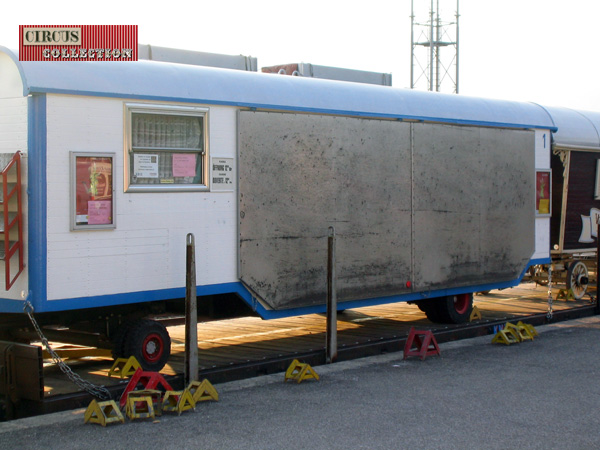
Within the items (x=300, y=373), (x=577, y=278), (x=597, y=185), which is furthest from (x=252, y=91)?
(x=577, y=278)

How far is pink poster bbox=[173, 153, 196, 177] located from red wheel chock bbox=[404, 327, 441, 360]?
10.2ft

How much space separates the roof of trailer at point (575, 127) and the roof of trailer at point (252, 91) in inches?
53.9

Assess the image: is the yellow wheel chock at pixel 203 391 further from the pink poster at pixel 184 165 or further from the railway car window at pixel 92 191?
the pink poster at pixel 184 165

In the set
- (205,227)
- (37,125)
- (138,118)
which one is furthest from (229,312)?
(37,125)

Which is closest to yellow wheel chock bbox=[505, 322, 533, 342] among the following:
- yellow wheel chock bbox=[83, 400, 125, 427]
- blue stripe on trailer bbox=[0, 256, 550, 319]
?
blue stripe on trailer bbox=[0, 256, 550, 319]

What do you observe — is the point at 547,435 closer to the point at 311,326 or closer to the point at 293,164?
the point at 293,164

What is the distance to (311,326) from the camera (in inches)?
455

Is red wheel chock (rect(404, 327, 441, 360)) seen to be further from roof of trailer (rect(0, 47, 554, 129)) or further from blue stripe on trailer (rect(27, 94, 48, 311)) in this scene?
blue stripe on trailer (rect(27, 94, 48, 311))

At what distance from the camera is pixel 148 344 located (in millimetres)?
8211

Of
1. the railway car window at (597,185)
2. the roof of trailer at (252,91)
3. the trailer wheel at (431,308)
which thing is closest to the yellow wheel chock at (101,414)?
the roof of trailer at (252,91)

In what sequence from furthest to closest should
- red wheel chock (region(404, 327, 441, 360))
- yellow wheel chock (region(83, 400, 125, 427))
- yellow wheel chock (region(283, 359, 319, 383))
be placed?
red wheel chock (region(404, 327, 441, 360))
yellow wheel chock (region(283, 359, 319, 383))
yellow wheel chock (region(83, 400, 125, 427))

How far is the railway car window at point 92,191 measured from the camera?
24.8 ft

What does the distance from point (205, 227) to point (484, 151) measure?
4779mm

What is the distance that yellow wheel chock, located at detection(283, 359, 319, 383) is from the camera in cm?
832
